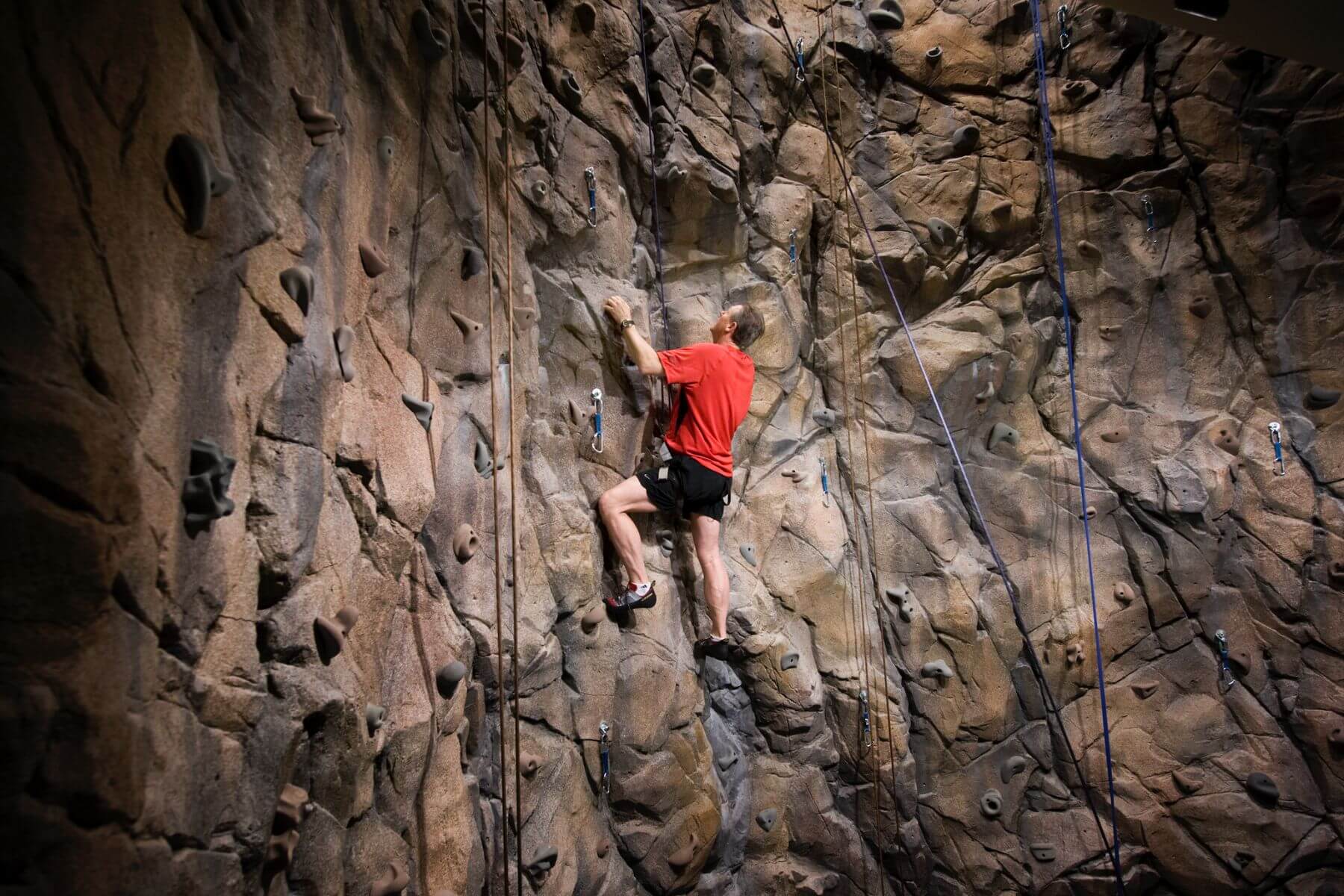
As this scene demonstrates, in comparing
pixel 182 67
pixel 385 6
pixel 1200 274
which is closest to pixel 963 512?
pixel 1200 274

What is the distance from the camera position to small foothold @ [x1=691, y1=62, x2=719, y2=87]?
159 inches

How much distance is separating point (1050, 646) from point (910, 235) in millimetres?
2169

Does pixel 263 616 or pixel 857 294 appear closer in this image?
pixel 263 616

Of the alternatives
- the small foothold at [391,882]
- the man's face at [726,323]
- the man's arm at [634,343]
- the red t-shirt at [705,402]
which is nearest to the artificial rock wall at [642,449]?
the small foothold at [391,882]

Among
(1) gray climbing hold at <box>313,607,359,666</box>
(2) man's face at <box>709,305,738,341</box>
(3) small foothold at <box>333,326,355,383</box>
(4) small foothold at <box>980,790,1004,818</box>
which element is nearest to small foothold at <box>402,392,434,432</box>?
(3) small foothold at <box>333,326,355,383</box>

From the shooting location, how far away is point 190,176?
163 cm

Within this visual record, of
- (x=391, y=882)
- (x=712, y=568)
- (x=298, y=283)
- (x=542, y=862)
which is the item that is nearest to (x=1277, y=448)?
(x=712, y=568)

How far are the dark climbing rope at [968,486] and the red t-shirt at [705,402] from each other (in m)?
1.10

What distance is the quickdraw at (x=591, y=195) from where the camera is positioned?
136 inches

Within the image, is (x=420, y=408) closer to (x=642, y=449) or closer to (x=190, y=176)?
(x=190, y=176)

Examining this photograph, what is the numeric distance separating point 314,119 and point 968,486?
11.0ft

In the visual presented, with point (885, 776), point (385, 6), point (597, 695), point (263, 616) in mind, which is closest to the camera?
point (263, 616)

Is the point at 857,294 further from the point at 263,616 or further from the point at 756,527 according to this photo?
the point at 263,616

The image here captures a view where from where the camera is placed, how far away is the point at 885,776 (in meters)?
3.97
